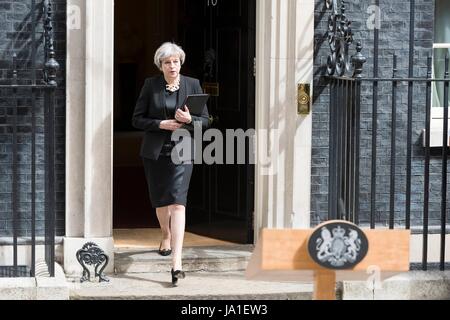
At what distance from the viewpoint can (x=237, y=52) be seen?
10227 mm

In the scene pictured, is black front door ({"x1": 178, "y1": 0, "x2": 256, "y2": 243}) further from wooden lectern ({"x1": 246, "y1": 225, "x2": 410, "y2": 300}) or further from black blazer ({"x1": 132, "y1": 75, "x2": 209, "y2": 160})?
wooden lectern ({"x1": 246, "y1": 225, "x2": 410, "y2": 300})

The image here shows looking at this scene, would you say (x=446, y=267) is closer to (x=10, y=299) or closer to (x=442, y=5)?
(x=442, y=5)

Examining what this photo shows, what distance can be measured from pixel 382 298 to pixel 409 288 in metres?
0.20

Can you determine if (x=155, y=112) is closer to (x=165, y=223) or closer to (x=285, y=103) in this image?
(x=165, y=223)

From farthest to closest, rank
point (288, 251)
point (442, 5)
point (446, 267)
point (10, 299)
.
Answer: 1. point (442, 5)
2. point (446, 267)
3. point (10, 299)
4. point (288, 251)

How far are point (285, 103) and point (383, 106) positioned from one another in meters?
0.81

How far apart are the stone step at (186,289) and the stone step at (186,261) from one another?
108 mm

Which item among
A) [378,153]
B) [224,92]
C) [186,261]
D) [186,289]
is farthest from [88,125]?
[378,153]

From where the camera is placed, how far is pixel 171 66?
8.84 meters

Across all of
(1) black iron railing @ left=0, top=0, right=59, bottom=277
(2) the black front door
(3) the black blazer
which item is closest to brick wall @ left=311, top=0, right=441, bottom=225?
(2) the black front door

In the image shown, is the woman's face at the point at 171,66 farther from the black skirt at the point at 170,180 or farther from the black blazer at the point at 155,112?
the black skirt at the point at 170,180

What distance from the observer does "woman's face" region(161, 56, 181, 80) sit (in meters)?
8.81

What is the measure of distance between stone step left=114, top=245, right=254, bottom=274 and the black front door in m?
0.52
